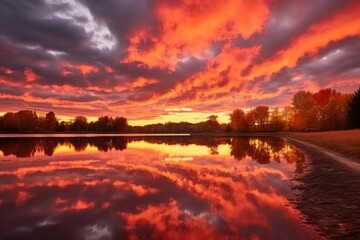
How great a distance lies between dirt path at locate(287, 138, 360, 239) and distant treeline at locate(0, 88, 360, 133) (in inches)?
2668

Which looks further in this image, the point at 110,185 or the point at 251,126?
the point at 251,126

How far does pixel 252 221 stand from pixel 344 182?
9257 mm

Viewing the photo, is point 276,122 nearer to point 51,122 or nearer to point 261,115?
point 261,115

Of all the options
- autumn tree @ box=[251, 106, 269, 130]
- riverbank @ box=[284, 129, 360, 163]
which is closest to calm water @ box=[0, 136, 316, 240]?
riverbank @ box=[284, 129, 360, 163]

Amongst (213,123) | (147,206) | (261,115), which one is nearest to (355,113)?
(261,115)

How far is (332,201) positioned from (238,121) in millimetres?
147759

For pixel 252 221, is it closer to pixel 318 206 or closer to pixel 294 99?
pixel 318 206

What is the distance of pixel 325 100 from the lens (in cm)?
13688

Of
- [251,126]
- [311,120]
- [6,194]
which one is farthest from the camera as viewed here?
[251,126]

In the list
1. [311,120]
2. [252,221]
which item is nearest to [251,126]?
[311,120]

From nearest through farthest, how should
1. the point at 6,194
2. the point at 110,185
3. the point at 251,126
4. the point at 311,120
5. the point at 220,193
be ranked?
1. the point at 6,194
2. the point at 220,193
3. the point at 110,185
4. the point at 311,120
5. the point at 251,126

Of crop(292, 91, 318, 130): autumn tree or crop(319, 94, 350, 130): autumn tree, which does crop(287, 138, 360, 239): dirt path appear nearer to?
crop(319, 94, 350, 130): autumn tree

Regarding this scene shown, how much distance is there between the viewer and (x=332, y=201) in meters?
10.9

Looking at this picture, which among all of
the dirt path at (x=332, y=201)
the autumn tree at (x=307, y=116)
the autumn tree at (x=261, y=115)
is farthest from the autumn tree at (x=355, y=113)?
the autumn tree at (x=261, y=115)
